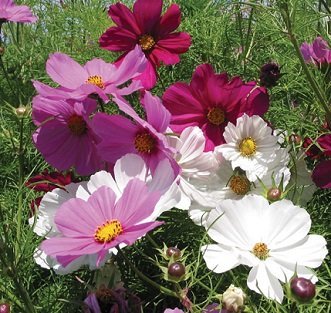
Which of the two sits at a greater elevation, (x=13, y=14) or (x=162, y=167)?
(x=162, y=167)

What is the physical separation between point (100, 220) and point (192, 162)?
0.15 meters

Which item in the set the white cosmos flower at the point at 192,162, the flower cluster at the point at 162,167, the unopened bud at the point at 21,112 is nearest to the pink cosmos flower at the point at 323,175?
the flower cluster at the point at 162,167

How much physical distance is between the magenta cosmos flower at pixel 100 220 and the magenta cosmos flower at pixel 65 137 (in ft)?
0.43

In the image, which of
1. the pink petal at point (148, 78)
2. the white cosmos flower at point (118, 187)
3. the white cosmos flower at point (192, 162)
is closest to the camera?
the white cosmos flower at point (118, 187)

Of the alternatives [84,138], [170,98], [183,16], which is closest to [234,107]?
[170,98]

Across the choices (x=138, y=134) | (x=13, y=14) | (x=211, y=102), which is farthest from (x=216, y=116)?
(x=13, y=14)

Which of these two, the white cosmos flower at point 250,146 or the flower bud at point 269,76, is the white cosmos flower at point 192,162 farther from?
the flower bud at point 269,76

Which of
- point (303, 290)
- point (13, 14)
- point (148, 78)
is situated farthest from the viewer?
point (13, 14)

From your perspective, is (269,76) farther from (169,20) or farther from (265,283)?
(265,283)

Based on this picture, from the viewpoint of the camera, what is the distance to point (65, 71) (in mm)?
743

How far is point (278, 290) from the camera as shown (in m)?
0.59

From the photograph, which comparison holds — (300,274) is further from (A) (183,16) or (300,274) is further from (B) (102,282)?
(A) (183,16)

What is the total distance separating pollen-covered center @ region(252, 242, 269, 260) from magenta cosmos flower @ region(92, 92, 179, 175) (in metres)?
0.11

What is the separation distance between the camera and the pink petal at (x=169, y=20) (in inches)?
35.7
